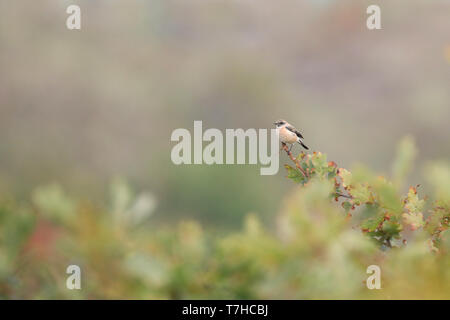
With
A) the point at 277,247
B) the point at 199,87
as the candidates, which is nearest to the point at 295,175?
the point at 277,247

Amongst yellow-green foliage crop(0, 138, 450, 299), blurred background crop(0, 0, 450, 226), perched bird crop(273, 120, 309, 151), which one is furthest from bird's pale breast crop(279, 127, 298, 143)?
blurred background crop(0, 0, 450, 226)

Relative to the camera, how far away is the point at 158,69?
64375 millimetres

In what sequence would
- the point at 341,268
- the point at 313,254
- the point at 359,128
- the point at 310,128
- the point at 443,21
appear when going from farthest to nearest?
the point at 443,21 < the point at 359,128 < the point at 310,128 < the point at 313,254 < the point at 341,268

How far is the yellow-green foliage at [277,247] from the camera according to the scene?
75.9 inches

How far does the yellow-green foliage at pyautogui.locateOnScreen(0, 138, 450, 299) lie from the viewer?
75.9 inches

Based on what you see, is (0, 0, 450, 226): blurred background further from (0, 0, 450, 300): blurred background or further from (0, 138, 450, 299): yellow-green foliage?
(0, 138, 450, 299): yellow-green foliage

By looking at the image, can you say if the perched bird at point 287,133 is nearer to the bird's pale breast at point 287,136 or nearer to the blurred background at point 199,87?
the bird's pale breast at point 287,136

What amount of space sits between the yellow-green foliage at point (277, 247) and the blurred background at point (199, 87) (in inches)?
1416

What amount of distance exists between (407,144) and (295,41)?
231ft

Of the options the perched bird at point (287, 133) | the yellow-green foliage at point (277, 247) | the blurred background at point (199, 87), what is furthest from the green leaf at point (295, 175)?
the blurred background at point (199, 87)

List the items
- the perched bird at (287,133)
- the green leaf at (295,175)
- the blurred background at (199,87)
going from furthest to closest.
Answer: the blurred background at (199,87) < the perched bird at (287,133) < the green leaf at (295,175)

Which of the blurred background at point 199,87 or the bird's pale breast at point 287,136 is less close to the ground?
the blurred background at point 199,87
